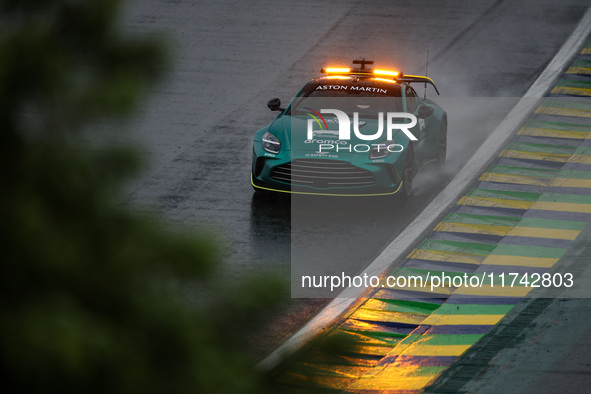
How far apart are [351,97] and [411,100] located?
90 centimetres

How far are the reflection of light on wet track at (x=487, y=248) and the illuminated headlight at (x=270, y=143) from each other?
7.62 ft

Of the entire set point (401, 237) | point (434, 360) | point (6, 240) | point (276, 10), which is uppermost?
point (276, 10)

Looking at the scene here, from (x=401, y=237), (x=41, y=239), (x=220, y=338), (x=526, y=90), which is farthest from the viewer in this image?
(x=526, y=90)

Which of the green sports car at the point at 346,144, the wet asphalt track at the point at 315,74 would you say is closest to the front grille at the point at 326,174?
the green sports car at the point at 346,144

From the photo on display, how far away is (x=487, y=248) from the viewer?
1115 cm

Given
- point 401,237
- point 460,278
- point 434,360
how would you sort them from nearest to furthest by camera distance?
point 434,360 < point 460,278 < point 401,237

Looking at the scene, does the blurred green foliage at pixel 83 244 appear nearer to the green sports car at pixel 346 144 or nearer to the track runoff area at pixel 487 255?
the track runoff area at pixel 487 255

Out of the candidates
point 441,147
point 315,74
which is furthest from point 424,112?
point 315,74

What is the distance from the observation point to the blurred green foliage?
1.08 meters

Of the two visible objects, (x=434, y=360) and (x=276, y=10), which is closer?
(x=434, y=360)

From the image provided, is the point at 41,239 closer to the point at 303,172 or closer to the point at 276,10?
the point at 303,172

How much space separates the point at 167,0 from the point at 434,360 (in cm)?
1816

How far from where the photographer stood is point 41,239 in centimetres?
110

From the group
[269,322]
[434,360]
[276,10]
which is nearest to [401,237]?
[434,360]
